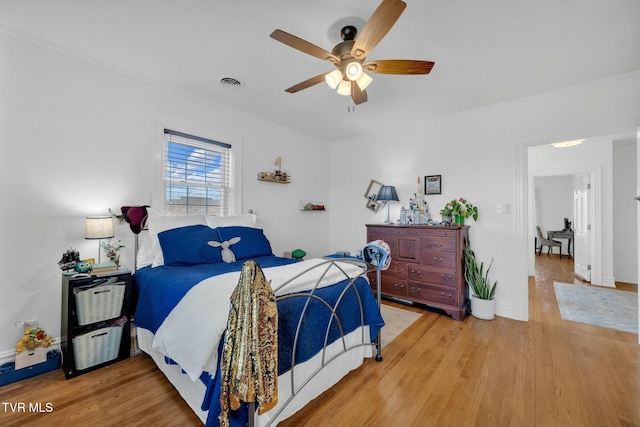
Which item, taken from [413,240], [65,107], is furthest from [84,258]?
[413,240]

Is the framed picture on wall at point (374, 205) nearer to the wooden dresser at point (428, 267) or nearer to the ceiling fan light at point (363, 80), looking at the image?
the wooden dresser at point (428, 267)

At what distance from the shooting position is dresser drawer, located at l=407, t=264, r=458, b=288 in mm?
3230

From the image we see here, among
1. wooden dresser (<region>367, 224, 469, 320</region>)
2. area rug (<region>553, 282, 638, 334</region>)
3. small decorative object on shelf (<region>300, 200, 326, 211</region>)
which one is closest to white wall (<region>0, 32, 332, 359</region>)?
small decorative object on shelf (<region>300, 200, 326, 211</region>)

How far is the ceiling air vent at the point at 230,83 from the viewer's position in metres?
2.81

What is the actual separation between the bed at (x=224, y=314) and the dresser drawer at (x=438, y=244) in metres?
1.49

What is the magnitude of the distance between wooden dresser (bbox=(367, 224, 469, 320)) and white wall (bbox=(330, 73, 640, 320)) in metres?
0.42

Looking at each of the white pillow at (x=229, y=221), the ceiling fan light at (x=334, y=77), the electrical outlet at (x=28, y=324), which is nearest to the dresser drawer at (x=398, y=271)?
the white pillow at (x=229, y=221)

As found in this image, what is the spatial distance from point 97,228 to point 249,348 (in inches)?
77.1

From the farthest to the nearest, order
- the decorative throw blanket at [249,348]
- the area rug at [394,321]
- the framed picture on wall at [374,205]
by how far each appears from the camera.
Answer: the framed picture on wall at [374,205], the area rug at [394,321], the decorative throw blanket at [249,348]

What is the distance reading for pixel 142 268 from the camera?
97.7 inches

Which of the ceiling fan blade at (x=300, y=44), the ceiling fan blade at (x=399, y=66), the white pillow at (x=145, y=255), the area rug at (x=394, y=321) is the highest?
the ceiling fan blade at (x=300, y=44)

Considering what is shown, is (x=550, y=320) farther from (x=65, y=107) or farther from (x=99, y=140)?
(x=65, y=107)

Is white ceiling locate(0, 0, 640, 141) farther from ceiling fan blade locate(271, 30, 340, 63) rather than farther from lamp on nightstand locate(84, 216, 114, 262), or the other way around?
lamp on nightstand locate(84, 216, 114, 262)

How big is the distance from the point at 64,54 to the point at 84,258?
181 centimetres
